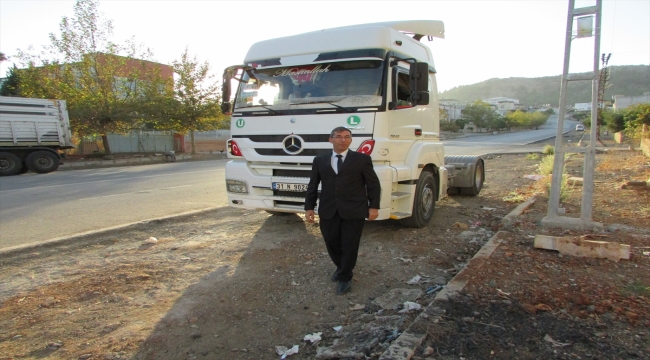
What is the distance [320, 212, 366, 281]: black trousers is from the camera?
397 cm

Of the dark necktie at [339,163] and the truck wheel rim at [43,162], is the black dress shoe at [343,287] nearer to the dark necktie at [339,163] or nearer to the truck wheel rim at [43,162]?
the dark necktie at [339,163]

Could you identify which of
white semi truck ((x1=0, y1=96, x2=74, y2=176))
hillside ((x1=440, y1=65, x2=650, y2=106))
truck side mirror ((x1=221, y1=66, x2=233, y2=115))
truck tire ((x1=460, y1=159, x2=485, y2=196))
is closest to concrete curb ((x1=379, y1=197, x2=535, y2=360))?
truck side mirror ((x1=221, y1=66, x2=233, y2=115))

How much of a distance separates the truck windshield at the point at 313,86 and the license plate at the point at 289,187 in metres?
1.01

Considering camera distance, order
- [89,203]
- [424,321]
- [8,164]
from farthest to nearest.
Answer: [8,164]
[89,203]
[424,321]

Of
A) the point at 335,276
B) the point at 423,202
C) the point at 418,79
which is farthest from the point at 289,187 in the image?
the point at 418,79

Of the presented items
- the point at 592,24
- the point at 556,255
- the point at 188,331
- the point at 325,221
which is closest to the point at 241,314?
the point at 188,331

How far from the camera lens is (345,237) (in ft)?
13.1

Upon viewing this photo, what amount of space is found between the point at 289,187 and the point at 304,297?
1.94 meters

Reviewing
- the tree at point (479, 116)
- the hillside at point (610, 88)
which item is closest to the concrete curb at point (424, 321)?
the hillside at point (610, 88)

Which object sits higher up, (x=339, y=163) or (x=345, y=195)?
(x=339, y=163)

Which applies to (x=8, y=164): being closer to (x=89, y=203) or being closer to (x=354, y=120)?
(x=89, y=203)

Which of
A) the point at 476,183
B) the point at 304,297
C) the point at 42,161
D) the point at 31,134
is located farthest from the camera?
the point at 42,161

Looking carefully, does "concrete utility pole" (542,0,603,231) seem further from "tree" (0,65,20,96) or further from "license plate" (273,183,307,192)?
"tree" (0,65,20,96)

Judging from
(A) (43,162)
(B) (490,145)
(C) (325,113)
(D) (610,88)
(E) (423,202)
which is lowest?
(B) (490,145)
